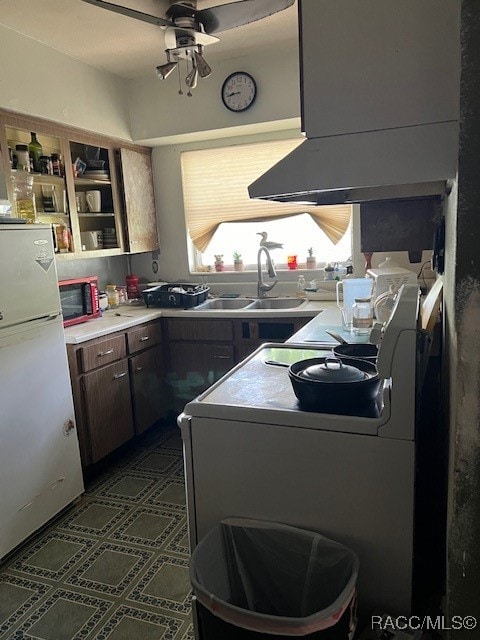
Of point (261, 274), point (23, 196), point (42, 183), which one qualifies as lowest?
point (261, 274)

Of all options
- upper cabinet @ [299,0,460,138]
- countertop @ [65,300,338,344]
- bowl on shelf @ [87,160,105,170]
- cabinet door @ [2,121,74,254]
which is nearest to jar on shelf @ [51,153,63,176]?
cabinet door @ [2,121,74,254]

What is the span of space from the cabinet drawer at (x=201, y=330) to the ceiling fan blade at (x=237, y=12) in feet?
5.78

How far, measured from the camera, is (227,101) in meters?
3.42

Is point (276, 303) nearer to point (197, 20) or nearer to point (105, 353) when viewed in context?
point (105, 353)

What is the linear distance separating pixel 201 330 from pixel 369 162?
2381 millimetres

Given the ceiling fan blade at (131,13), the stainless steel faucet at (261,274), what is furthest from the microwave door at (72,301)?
the ceiling fan blade at (131,13)

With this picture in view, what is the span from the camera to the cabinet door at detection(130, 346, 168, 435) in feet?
10.7

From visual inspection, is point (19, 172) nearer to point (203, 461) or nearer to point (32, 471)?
point (32, 471)

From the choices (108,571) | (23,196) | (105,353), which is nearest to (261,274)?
(105,353)

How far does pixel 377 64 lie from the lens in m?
1.13

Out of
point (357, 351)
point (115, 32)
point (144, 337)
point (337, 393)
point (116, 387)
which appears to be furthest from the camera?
point (144, 337)

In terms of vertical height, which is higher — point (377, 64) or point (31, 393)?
point (377, 64)

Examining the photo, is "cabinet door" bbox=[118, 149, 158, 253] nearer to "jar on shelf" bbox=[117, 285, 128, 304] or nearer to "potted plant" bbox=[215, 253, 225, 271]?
"jar on shelf" bbox=[117, 285, 128, 304]

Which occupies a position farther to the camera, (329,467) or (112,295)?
(112,295)
